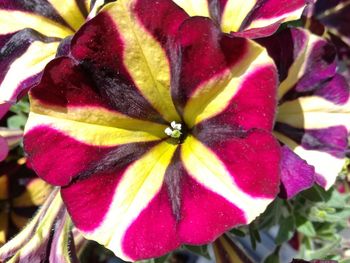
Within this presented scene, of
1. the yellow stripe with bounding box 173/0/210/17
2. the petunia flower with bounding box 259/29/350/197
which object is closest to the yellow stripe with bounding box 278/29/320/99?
the petunia flower with bounding box 259/29/350/197

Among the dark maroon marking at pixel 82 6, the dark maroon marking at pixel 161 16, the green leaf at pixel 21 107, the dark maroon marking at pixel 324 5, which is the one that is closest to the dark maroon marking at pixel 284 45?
the dark maroon marking at pixel 161 16

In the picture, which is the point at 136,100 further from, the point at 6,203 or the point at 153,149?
the point at 6,203

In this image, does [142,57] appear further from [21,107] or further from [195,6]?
[21,107]

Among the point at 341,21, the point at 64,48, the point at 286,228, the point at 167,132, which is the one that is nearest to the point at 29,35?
the point at 64,48

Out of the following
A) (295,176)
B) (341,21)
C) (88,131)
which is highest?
(88,131)

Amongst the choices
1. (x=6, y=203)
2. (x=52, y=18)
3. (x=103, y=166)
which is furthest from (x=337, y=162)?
(x=6, y=203)
